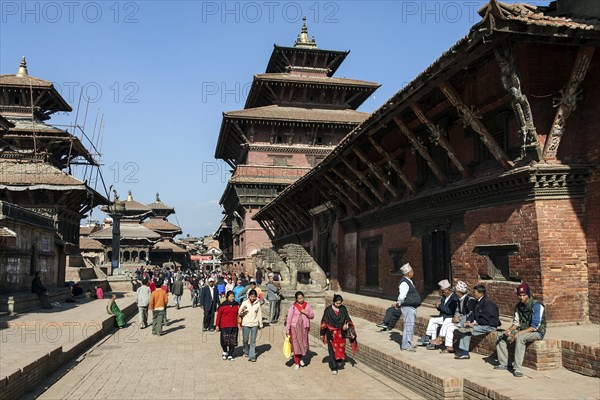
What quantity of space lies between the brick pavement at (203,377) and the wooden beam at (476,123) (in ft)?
15.5

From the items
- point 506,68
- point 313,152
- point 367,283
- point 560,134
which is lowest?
point 367,283

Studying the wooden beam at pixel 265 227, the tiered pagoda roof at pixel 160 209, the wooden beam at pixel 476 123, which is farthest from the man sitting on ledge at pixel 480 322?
the tiered pagoda roof at pixel 160 209

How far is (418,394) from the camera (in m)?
7.78

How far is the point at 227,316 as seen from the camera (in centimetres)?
1118

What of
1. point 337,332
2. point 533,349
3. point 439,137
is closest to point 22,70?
point 439,137

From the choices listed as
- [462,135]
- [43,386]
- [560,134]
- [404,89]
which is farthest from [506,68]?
[43,386]

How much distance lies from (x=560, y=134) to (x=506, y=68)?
1649 mm

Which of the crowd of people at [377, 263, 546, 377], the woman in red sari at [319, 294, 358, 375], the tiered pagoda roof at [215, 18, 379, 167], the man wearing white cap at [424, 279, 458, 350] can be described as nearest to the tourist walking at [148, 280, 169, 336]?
the woman in red sari at [319, 294, 358, 375]

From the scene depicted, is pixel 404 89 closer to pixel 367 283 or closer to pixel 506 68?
pixel 506 68

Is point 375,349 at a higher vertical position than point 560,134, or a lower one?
lower

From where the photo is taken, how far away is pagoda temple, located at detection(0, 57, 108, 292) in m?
32.7

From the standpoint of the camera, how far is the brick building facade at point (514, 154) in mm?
8961

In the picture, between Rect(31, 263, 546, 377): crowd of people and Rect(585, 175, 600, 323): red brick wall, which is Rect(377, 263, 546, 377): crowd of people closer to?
Rect(31, 263, 546, 377): crowd of people

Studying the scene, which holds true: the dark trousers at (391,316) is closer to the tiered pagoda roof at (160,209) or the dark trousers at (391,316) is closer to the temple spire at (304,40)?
the temple spire at (304,40)
